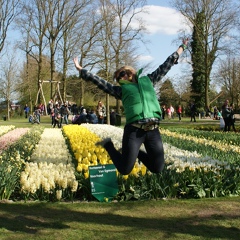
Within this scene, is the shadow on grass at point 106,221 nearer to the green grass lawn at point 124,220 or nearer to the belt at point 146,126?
the green grass lawn at point 124,220

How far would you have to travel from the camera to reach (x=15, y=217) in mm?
4312

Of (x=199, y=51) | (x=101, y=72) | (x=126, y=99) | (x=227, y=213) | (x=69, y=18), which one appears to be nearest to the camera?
(x=126, y=99)

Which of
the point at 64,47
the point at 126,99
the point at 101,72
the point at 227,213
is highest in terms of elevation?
the point at 64,47

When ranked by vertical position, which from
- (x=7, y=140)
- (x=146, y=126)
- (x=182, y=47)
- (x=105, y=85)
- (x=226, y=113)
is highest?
(x=182, y=47)

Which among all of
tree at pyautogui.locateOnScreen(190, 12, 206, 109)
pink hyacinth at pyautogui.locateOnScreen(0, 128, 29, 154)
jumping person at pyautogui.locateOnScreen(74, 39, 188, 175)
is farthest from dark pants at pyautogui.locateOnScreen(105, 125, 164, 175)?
tree at pyautogui.locateOnScreen(190, 12, 206, 109)

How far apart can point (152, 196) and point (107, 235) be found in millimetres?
1595

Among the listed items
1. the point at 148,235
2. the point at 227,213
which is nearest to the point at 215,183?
the point at 227,213

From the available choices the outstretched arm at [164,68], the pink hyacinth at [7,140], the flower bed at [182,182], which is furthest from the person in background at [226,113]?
the outstretched arm at [164,68]

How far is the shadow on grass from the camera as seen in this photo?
3.87 metres

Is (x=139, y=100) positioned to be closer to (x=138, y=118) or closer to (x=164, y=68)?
(x=138, y=118)

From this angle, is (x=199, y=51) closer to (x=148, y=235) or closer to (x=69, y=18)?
(x=69, y=18)

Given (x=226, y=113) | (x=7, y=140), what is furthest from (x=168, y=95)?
(x=7, y=140)

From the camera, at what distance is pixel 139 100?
13.3 ft

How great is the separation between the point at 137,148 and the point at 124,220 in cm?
81
